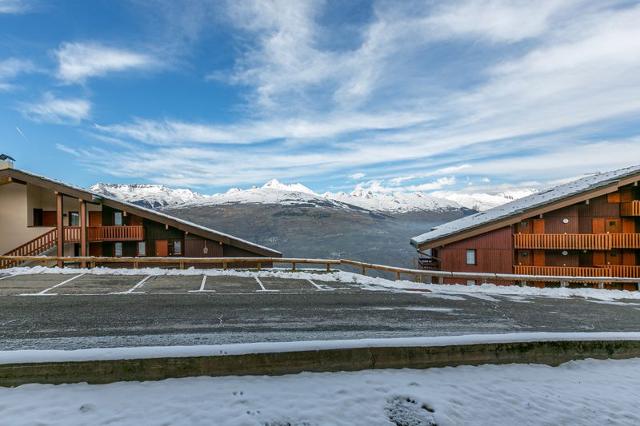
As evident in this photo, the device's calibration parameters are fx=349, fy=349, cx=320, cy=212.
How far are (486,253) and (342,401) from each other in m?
26.6

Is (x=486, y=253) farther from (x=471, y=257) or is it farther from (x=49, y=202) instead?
(x=49, y=202)

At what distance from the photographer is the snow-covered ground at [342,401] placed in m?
4.30

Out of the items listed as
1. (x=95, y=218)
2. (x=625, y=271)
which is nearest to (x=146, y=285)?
(x=95, y=218)

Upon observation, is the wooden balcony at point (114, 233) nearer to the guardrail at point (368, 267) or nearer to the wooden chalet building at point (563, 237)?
the guardrail at point (368, 267)

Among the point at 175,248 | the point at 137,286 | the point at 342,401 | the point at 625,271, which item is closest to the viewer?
the point at 342,401

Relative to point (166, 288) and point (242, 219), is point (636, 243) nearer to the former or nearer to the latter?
point (166, 288)

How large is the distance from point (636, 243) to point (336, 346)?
1240 inches

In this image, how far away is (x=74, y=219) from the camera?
91.2 ft

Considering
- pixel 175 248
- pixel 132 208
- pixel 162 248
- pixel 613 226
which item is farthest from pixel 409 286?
pixel 613 226

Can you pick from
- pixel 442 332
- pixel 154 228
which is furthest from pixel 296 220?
pixel 442 332

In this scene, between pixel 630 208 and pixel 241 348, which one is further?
pixel 630 208

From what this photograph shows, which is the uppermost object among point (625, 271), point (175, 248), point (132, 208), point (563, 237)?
point (132, 208)

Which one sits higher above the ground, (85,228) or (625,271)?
(85,228)

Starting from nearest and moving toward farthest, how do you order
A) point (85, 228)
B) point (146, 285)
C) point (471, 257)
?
1. point (146, 285)
2. point (85, 228)
3. point (471, 257)
